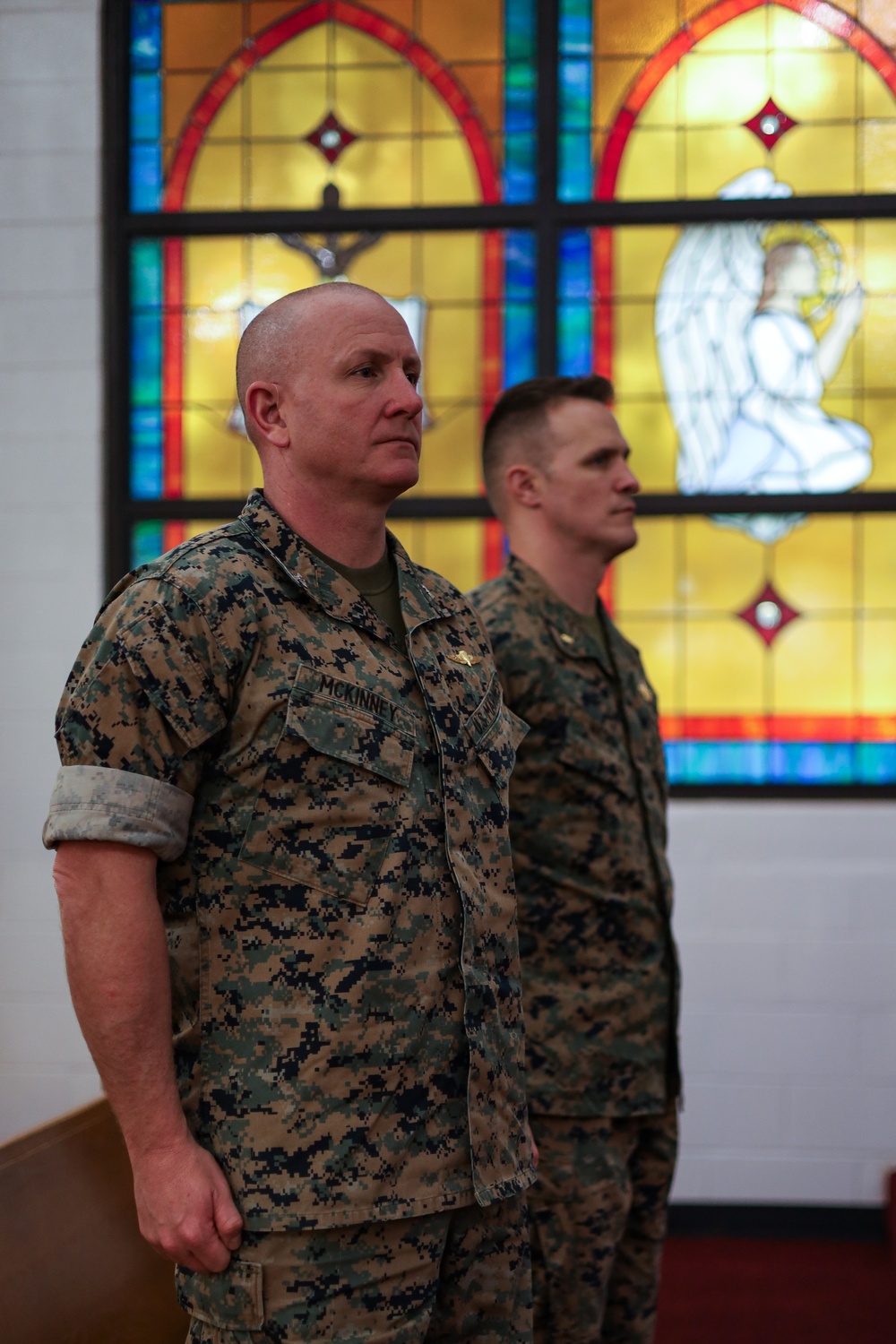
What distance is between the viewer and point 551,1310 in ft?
5.97

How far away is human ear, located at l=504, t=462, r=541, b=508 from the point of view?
210 cm

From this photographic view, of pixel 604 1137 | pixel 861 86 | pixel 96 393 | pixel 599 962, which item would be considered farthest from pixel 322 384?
pixel 861 86

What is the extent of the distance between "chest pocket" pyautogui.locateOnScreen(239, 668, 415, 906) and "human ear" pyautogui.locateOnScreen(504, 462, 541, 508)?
976 millimetres

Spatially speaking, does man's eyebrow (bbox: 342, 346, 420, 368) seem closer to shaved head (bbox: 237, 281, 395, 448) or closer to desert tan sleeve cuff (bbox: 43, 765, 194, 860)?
shaved head (bbox: 237, 281, 395, 448)

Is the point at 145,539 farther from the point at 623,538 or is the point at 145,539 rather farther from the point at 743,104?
the point at 743,104

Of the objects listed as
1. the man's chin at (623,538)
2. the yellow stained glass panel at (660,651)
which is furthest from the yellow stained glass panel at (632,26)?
the man's chin at (623,538)

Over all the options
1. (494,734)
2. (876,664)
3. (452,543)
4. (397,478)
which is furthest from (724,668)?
(397,478)

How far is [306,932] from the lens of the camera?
3.70ft

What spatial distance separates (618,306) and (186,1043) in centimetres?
266

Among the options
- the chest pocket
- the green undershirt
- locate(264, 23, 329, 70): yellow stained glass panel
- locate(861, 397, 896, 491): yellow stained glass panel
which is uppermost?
locate(264, 23, 329, 70): yellow stained glass panel

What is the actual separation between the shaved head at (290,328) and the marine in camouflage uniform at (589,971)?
73 centimetres

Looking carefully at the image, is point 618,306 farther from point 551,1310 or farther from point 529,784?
point 551,1310

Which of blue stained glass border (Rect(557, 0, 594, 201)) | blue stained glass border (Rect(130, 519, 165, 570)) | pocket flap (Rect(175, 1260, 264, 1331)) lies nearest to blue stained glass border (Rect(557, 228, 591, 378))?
blue stained glass border (Rect(557, 0, 594, 201))

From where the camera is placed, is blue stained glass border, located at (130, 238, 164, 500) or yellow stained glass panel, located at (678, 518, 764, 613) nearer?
yellow stained glass panel, located at (678, 518, 764, 613)
